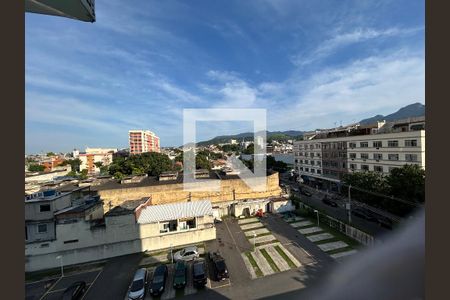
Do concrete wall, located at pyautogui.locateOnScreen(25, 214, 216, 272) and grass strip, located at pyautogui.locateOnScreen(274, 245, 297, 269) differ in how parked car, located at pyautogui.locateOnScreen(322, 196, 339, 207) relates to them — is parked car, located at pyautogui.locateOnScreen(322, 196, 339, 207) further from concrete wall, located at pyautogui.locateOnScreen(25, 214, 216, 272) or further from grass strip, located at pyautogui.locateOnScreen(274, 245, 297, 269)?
concrete wall, located at pyautogui.locateOnScreen(25, 214, 216, 272)

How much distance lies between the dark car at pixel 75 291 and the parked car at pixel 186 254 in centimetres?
484

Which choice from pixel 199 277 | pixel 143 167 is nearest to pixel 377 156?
pixel 199 277

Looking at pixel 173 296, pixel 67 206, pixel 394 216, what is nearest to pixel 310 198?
pixel 394 216

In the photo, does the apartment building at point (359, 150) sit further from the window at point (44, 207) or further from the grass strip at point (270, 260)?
the window at point (44, 207)

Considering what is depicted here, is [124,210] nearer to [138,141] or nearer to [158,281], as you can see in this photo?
[158,281]

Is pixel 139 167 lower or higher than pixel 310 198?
higher

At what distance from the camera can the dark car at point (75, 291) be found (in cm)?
1049

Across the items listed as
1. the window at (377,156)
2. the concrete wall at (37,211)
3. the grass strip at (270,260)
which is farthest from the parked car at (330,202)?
the concrete wall at (37,211)

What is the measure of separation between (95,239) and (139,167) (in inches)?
1078

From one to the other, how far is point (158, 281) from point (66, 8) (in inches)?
459

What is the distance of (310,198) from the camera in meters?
27.3

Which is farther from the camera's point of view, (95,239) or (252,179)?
(252,179)

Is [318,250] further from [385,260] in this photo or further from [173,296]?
[385,260]

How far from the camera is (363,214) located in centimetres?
1945
